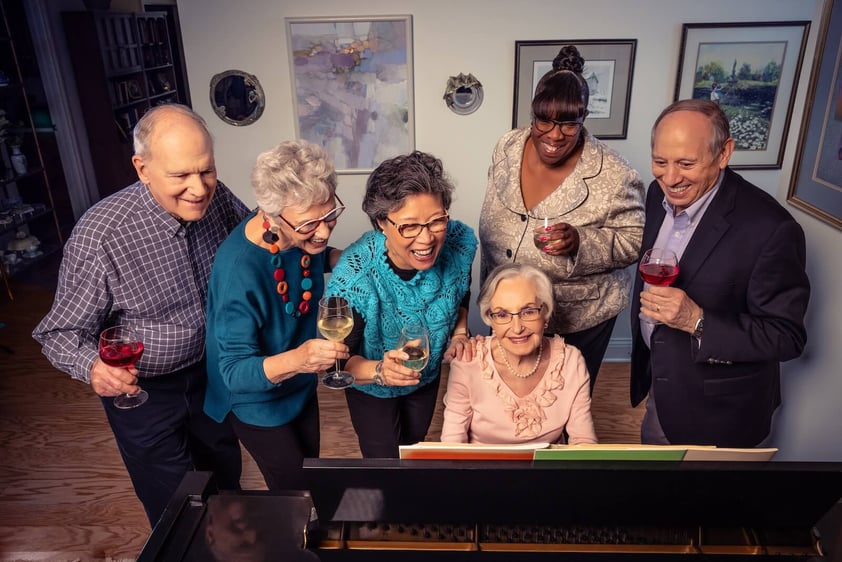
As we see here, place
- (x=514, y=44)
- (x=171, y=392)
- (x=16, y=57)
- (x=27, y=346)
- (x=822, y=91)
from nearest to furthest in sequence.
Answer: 1. (x=822, y=91)
2. (x=171, y=392)
3. (x=514, y=44)
4. (x=27, y=346)
5. (x=16, y=57)

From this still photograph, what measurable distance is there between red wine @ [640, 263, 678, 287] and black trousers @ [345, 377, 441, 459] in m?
0.80

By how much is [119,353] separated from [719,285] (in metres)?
1.77

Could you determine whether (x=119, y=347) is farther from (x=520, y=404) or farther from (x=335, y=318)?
(x=520, y=404)

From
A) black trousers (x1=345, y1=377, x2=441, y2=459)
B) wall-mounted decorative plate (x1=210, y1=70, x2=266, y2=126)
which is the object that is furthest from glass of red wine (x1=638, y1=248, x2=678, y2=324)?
wall-mounted decorative plate (x1=210, y1=70, x2=266, y2=126)

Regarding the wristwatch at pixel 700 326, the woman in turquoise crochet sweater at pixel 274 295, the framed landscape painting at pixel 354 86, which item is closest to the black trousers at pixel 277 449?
the woman in turquoise crochet sweater at pixel 274 295

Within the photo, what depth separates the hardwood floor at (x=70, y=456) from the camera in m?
2.60

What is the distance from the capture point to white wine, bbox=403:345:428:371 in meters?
1.64

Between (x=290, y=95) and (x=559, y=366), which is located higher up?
(x=290, y=95)

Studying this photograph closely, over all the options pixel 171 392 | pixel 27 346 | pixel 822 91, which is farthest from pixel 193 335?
pixel 27 346

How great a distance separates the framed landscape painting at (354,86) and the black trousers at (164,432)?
1817 millimetres

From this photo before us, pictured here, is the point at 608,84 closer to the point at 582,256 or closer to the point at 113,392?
the point at 582,256

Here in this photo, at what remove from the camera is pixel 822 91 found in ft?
6.23

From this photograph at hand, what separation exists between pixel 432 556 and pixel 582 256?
1.25m

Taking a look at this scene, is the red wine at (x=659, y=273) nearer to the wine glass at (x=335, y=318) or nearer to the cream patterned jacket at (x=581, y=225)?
the cream patterned jacket at (x=581, y=225)
